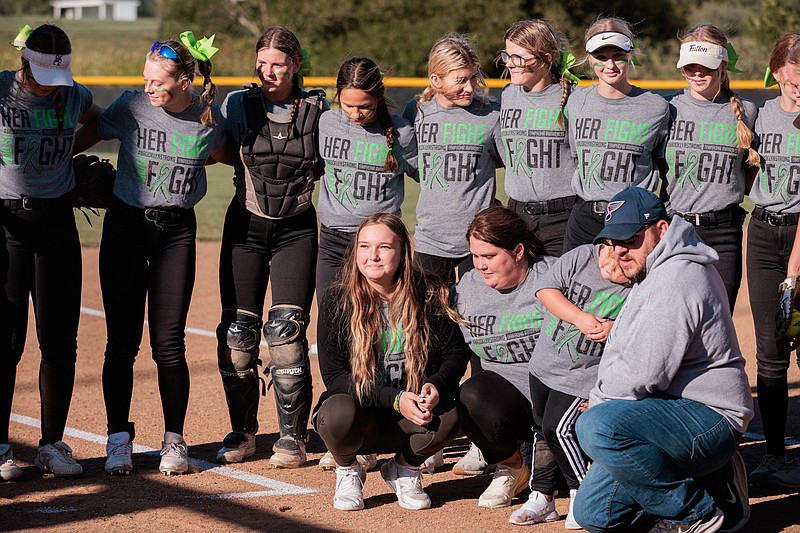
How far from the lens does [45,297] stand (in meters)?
4.86

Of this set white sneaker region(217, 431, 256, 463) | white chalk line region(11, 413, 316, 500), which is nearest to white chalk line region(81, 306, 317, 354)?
white chalk line region(11, 413, 316, 500)

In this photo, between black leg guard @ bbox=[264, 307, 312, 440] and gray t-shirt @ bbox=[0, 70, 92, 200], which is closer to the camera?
gray t-shirt @ bbox=[0, 70, 92, 200]

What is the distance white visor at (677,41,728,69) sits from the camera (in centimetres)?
483

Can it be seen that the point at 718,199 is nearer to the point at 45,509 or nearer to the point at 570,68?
the point at 570,68

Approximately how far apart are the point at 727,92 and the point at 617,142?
612 millimetres

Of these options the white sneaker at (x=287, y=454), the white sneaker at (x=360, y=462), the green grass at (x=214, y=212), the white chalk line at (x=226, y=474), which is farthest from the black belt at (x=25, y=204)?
the green grass at (x=214, y=212)

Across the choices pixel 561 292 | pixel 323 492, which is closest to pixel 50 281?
pixel 323 492

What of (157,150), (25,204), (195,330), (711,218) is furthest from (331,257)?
(195,330)

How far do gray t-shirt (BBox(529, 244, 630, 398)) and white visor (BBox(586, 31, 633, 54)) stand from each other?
39.0 inches

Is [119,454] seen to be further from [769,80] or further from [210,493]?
[769,80]

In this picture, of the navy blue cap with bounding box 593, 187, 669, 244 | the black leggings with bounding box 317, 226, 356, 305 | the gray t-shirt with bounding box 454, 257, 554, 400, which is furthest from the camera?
the black leggings with bounding box 317, 226, 356, 305

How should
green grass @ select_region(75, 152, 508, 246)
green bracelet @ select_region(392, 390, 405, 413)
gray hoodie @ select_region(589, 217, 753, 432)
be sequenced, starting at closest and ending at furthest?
gray hoodie @ select_region(589, 217, 753, 432) → green bracelet @ select_region(392, 390, 405, 413) → green grass @ select_region(75, 152, 508, 246)

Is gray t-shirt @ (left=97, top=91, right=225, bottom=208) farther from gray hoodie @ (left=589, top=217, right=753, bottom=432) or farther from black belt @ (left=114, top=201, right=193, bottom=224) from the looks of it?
gray hoodie @ (left=589, top=217, right=753, bottom=432)

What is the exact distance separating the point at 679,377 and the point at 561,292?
62cm
